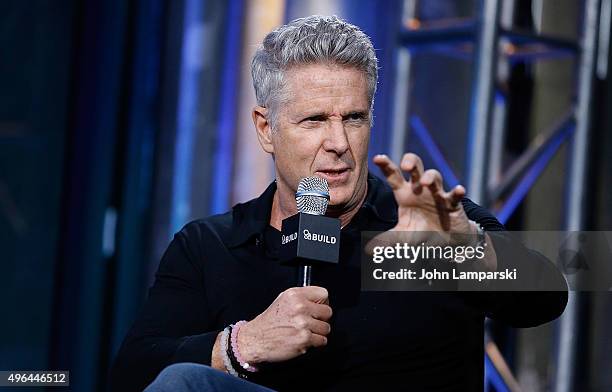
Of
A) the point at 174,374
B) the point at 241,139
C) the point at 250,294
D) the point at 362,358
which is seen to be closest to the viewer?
the point at 174,374

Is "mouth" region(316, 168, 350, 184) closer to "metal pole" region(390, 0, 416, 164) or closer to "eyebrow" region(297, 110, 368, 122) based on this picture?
"eyebrow" region(297, 110, 368, 122)

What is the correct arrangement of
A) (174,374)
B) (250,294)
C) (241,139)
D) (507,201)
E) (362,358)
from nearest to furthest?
(174,374)
(362,358)
(250,294)
(507,201)
(241,139)

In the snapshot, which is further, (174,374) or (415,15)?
(415,15)

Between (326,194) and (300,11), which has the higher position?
(300,11)

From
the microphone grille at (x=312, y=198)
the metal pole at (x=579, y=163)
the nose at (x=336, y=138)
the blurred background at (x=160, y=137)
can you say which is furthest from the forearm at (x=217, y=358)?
the metal pole at (x=579, y=163)

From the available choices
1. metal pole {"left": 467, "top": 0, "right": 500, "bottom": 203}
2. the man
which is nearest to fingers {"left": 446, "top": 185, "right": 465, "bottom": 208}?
the man

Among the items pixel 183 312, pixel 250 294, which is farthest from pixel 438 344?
Result: pixel 183 312

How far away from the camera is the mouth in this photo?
1.98 m

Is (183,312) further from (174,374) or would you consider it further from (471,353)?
(471,353)

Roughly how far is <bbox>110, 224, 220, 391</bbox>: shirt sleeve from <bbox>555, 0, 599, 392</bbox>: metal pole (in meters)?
1.47

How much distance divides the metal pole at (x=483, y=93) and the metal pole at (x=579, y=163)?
380 millimetres

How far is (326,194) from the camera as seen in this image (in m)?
1.71

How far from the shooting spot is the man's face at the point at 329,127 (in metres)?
1.98

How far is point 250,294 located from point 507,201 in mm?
1344
